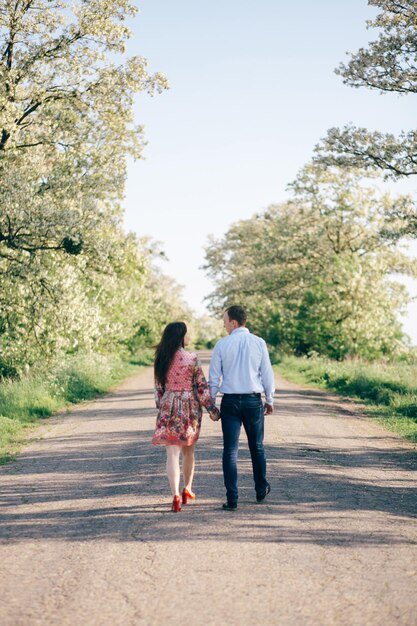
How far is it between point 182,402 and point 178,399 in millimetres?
56

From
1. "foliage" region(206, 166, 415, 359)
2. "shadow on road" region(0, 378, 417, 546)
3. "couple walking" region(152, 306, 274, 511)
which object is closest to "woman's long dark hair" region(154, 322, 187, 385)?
"couple walking" region(152, 306, 274, 511)

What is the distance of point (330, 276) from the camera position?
3903 centimetres

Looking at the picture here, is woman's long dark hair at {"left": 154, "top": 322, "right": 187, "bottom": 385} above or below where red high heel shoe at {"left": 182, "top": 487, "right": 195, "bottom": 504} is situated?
above

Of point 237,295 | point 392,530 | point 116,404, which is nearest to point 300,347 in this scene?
point 237,295

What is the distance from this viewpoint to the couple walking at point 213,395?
27.2 feet

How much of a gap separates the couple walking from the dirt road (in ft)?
1.89

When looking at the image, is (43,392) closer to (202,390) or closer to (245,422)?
(202,390)

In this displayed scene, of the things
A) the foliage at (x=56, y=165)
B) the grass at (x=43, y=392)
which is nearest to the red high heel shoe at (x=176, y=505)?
the grass at (x=43, y=392)

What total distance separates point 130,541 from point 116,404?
14.4m

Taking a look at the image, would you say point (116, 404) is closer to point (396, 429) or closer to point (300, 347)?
point (396, 429)

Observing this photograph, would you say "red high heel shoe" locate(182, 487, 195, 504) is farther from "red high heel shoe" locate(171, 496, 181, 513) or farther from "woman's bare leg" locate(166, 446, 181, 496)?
"red high heel shoe" locate(171, 496, 181, 513)

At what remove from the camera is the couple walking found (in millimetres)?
8297

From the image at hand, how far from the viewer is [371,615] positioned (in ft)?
16.0

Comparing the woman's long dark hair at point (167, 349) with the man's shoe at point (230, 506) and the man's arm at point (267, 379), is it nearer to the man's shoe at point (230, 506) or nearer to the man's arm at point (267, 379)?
the man's arm at point (267, 379)
